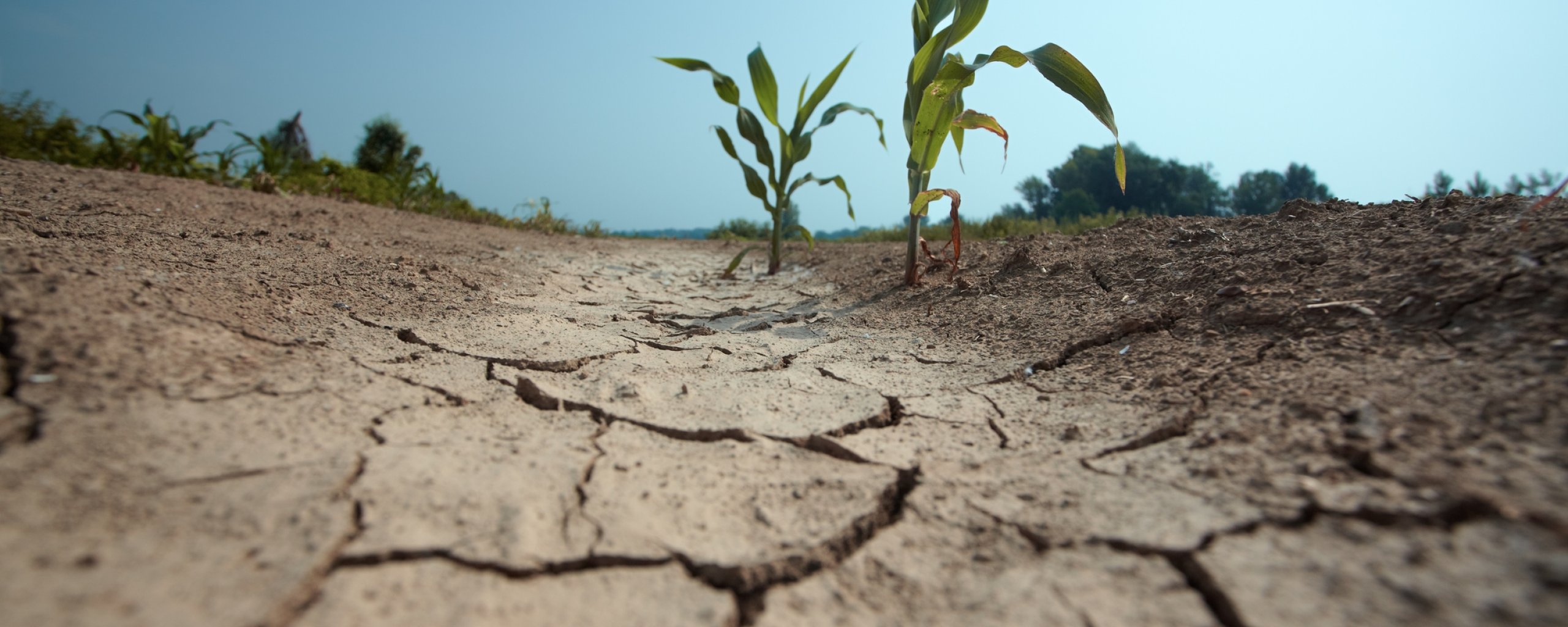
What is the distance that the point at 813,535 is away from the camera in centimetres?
116

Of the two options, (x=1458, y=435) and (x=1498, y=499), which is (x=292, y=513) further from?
(x=1458, y=435)

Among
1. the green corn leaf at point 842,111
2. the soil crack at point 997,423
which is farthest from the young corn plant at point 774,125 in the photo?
the soil crack at point 997,423

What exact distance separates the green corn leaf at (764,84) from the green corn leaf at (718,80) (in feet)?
0.42

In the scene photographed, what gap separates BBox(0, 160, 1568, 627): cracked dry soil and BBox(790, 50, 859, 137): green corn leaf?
2.21 m

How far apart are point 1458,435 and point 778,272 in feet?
12.7

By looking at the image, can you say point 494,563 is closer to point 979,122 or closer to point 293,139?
point 979,122

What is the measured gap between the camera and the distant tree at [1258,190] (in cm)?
548

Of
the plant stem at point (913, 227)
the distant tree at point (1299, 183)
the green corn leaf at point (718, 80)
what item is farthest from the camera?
the distant tree at point (1299, 183)

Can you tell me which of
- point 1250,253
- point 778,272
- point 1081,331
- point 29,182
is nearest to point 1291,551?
Answer: point 1081,331

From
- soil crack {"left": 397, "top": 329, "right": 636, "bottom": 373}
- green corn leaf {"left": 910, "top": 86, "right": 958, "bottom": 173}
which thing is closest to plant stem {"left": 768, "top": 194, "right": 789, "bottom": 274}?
green corn leaf {"left": 910, "top": 86, "right": 958, "bottom": 173}

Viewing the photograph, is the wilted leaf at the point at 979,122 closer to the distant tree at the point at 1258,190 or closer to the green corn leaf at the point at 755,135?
the green corn leaf at the point at 755,135

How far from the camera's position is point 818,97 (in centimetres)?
412

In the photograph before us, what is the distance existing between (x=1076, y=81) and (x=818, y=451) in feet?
6.28

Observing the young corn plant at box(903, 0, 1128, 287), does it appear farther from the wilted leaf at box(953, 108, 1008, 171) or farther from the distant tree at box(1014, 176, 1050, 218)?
the distant tree at box(1014, 176, 1050, 218)
